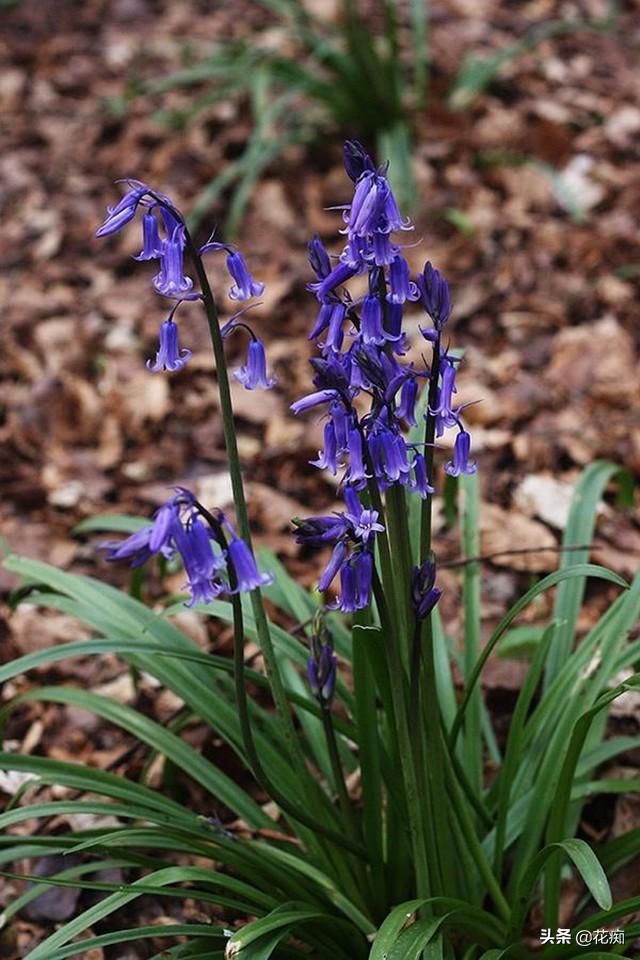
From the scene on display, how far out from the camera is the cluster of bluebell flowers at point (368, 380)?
6.87ft

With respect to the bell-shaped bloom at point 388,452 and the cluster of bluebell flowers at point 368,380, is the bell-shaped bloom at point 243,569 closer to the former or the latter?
the cluster of bluebell flowers at point 368,380

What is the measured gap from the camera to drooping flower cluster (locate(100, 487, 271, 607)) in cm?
196

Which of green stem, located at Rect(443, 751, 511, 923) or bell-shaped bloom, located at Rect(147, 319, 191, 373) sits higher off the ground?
bell-shaped bloom, located at Rect(147, 319, 191, 373)

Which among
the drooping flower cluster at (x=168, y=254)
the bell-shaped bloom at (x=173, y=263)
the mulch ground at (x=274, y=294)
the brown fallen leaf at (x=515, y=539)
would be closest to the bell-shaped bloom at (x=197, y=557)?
the drooping flower cluster at (x=168, y=254)

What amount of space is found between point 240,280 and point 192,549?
21.4 inches

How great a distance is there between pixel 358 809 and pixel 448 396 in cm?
146

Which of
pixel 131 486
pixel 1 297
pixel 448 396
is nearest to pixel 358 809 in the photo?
pixel 448 396

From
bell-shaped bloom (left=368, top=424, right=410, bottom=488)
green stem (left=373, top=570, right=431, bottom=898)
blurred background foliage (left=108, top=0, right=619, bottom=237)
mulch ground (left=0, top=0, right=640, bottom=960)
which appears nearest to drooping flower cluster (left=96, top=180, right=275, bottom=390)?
bell-shaped bloom (left=368, top=424, right=410, bottom=488)

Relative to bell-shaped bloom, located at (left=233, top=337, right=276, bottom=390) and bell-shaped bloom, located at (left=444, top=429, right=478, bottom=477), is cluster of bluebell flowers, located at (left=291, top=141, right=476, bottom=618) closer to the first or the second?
bell-shaped bloom, located at (left=444, top=429, right=478, bottom=477)

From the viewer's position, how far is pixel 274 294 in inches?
234

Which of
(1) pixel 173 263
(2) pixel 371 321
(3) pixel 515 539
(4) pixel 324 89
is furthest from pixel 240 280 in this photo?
(4) pixel 324 89

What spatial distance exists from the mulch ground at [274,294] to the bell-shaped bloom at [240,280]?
1764 mm

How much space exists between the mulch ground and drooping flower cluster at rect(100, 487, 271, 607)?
1.45 meters

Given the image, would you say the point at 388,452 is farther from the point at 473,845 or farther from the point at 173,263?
the point at 473,845
